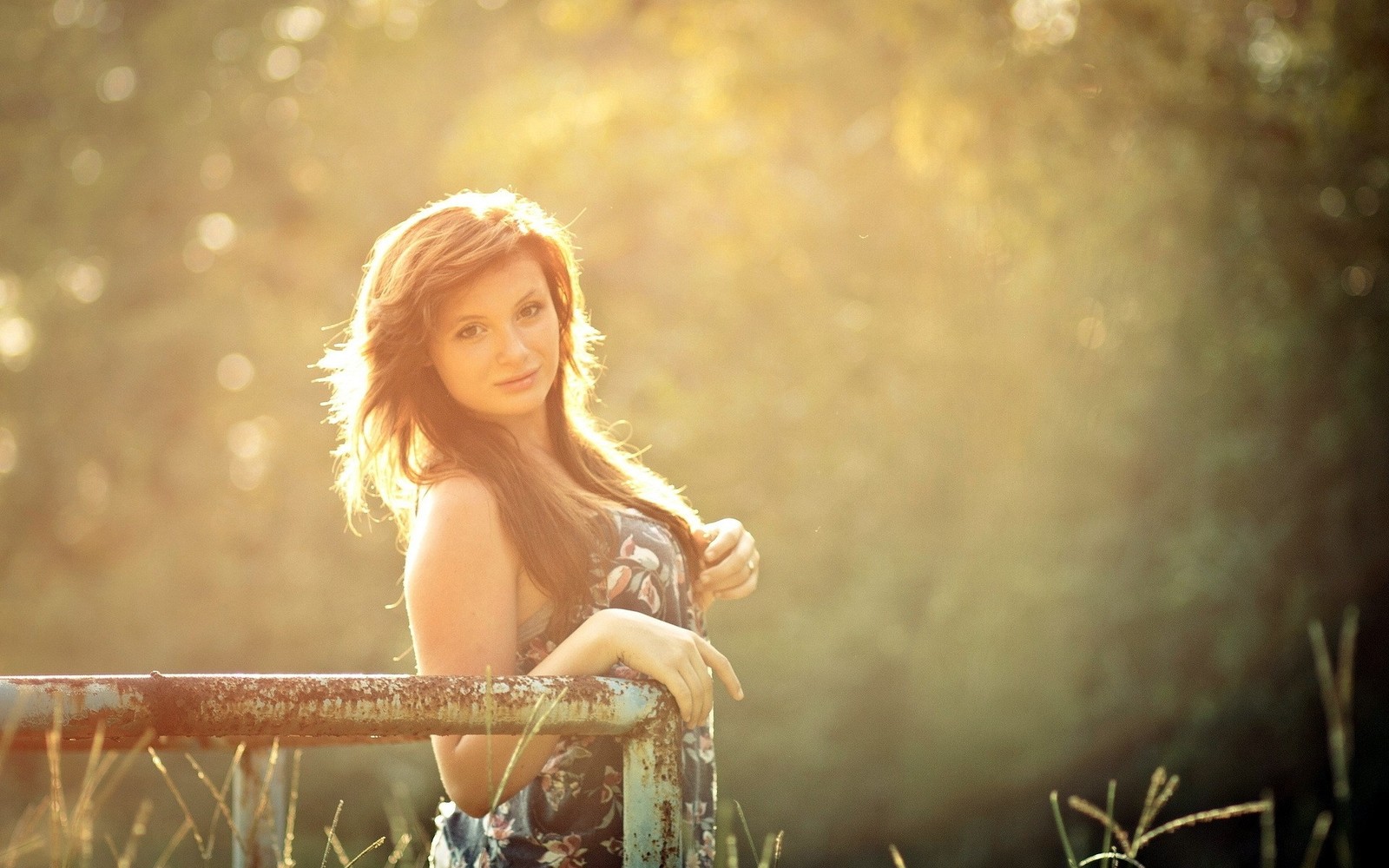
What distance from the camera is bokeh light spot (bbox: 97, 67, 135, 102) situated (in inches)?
456

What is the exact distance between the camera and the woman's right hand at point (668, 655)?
60.5 inches

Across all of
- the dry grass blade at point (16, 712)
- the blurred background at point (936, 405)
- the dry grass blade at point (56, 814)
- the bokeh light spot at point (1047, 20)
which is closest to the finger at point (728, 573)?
the dry grass blade at point (56, 814)

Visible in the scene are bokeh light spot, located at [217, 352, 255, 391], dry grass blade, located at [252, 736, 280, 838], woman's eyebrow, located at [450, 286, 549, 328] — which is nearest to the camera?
dry grass blade, located at [252, 736, 280, 838]

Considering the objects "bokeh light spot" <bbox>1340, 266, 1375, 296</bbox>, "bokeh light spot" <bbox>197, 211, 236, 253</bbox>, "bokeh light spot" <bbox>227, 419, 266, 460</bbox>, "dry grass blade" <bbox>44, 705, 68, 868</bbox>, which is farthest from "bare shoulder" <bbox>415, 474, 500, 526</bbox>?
"bokeh light spot" <bbox>197, 211, 236, 253</bbox>

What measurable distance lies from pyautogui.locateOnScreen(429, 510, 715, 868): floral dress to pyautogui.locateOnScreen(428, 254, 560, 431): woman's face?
30 centimetres

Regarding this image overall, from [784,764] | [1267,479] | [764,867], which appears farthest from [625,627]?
[1267,479]

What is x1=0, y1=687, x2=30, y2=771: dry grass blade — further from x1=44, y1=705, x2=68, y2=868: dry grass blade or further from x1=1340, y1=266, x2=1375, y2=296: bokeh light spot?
x1=1340, y1=266, x2=1375, y2=296: bokeh light spot

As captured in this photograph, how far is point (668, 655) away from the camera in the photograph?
155cm

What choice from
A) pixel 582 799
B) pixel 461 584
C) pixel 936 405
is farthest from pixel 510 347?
pixel 936 405

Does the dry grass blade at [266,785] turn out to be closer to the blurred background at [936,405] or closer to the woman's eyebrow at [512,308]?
the woman's eyebrow at [512,308]

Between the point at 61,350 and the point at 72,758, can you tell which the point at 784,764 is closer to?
the point at 72,758

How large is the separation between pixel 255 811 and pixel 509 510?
0.53m

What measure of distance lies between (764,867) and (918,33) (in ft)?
20.6

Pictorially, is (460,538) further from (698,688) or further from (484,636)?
(698,688)
